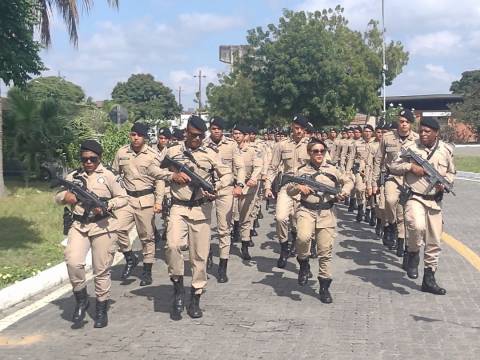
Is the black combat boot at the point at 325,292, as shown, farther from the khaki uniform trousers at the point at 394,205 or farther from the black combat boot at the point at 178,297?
the khaki uniform trousers at the point at 394,205

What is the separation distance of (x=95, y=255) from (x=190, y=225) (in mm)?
929

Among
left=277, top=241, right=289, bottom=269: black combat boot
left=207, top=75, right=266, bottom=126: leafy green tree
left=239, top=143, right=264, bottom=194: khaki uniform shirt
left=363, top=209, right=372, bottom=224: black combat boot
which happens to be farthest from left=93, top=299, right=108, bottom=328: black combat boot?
left=207, top=75, right=266, bottom=126: leafy green tree

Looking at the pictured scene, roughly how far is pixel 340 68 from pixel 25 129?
19.2m

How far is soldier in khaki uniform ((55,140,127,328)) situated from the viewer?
5637 mm

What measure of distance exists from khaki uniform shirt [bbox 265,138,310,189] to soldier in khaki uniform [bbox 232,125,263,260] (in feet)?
0.77

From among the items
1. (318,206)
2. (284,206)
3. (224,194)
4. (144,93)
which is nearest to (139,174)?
(224,194)

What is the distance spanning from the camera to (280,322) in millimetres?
5668

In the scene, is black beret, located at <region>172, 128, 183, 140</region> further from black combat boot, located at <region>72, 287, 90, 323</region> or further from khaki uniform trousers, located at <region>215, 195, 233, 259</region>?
black combat boot, located at <region>72, 287, 90, 323</region>

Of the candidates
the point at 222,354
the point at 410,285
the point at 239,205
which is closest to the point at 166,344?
the point at 222,354

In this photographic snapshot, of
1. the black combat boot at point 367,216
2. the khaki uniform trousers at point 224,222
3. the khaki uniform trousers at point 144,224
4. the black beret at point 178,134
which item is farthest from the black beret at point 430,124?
the black combat boot at point 367,216

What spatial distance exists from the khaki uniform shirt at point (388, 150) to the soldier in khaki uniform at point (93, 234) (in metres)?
4.36

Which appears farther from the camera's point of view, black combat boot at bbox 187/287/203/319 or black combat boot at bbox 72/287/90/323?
black combat boot at bbox 187/287/203/319

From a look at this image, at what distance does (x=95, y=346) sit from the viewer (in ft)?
16.7

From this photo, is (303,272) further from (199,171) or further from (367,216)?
(367,216)
